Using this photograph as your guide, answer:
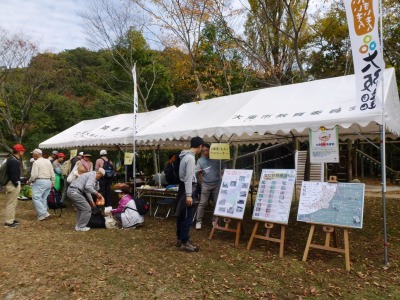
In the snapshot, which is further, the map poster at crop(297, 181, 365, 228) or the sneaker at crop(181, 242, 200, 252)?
the sneaker at crop(181, 242, 200, 252)

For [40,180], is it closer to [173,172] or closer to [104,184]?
[104,184]

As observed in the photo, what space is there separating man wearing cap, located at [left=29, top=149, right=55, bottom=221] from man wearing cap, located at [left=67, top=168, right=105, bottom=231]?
1.50 meters

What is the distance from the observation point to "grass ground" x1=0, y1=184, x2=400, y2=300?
3633mm

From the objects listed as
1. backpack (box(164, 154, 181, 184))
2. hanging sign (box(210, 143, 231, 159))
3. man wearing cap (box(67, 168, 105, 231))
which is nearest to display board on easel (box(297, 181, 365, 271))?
hanging sign (box(210, 143, 231, 159))

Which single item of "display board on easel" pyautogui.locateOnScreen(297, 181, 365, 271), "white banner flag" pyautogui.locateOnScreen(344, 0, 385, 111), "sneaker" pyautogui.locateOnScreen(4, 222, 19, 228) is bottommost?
"sneaker" pyautogui.locateOnScreen(4, 222, 19, 228)

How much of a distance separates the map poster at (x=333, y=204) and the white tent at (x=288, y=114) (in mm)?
830

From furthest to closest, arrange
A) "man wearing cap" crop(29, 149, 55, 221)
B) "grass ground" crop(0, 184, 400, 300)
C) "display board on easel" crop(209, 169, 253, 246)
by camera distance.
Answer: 1. "man wearing cap" crop(29, 149, 55, 221)
2. "display board on easel" crop(209, 169, 253, 246)
3. "grass ground" crop(0, 184, 400, 300)

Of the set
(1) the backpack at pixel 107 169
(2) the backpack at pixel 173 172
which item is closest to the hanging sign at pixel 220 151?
(2) the backpack at pixel 173 172

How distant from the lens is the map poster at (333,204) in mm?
4146

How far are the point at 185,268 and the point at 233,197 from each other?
157cm

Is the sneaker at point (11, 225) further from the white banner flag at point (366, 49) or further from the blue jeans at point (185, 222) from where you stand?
the white banner flag at point (366, 49)

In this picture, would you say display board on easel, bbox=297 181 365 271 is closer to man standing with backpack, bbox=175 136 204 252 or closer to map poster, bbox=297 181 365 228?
map poster, bbox=297 181 365 228

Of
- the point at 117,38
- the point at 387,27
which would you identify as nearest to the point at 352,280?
the point at 387,27

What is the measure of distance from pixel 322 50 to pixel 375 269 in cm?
1338
